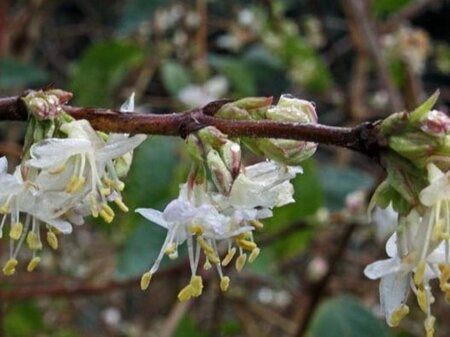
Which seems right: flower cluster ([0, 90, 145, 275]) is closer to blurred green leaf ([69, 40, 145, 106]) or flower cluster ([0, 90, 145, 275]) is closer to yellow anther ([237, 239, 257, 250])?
yellow anther ([237, 239, 257, 250])

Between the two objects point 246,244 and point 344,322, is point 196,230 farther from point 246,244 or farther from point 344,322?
point 344,322

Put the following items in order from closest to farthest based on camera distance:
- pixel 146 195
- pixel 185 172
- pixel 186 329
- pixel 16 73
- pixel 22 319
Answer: pixel 185 172 → pixel 146 195 → pixel 186 329 → pixel 22 319 → pixel 16 73

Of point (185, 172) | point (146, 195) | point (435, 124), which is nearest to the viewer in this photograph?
point (435, 124)

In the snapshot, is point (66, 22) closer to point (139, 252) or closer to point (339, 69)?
point (339, 69)

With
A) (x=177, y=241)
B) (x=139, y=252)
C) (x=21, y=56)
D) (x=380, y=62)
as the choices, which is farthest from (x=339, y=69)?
(x=177, y=241)

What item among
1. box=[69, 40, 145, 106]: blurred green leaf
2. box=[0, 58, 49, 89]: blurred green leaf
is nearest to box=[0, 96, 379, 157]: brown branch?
box=[69, 40, 145, 106]: blurred green leaf

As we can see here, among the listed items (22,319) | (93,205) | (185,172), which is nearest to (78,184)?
(93,205)

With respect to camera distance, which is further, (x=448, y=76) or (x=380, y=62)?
(x=448, y=76)
